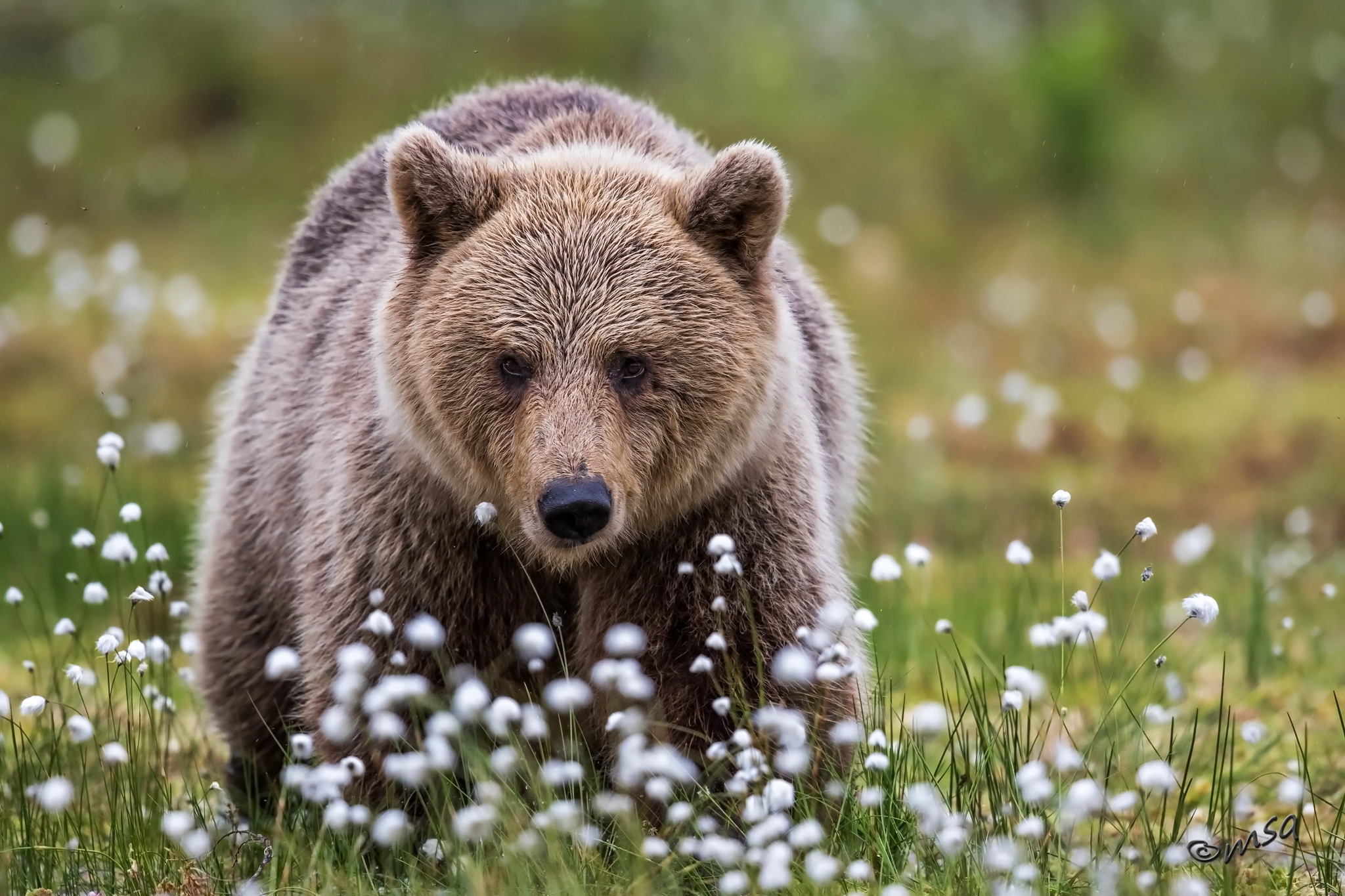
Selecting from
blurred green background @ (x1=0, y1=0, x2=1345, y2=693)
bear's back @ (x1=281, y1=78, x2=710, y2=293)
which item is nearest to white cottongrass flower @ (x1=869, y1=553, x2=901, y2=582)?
bear's back @ (x1=281, y1=78, x2=710, y2=293)

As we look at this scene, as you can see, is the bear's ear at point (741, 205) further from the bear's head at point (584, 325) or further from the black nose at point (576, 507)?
the black nose at point (576, 507)

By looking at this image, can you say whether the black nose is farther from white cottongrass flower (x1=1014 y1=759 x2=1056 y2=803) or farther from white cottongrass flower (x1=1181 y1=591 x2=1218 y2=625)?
white cottongrass flower (x1=1181 y1=591 x2=1218 y2=625)

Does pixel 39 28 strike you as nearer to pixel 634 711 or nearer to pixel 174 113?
pixel 174 113

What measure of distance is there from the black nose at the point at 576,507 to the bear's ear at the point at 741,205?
97 centimetres

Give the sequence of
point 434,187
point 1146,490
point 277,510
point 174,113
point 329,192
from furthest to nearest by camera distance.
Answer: point 174,113, point 1146,490, point 329,192, point 277,510, point 434,187

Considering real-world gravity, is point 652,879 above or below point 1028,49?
below

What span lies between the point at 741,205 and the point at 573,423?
90 cm

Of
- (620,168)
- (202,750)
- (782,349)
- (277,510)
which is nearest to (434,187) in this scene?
(620,168)

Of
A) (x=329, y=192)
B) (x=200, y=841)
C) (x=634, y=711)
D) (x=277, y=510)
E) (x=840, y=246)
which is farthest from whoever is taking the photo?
(x=840, y=246)

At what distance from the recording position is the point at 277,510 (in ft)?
18.9

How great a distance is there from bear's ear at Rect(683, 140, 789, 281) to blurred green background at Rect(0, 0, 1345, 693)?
576 centimetres

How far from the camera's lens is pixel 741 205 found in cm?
470

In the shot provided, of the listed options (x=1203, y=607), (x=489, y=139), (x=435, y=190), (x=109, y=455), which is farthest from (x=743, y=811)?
(x=489, y=139)

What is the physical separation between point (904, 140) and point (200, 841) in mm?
12848
